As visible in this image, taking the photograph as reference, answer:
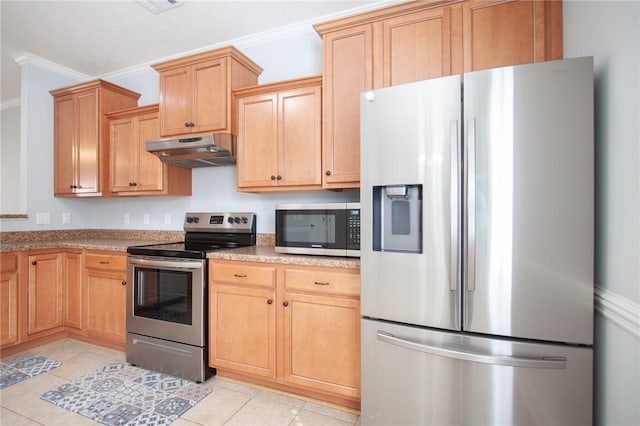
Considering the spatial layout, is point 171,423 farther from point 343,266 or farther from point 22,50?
point 22,50

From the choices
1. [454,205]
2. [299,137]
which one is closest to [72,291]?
[299,137]

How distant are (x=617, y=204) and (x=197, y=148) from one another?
2.53 m

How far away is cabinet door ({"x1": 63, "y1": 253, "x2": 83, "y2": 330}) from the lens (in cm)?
283

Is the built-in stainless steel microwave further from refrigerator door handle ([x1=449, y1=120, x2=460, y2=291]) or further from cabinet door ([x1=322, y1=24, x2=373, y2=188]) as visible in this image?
refrigerator door handle ([x1=449, y1=120, x2=460, y2=291])

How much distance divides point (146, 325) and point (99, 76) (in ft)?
10.0

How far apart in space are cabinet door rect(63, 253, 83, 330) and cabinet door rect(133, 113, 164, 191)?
0.91 metres

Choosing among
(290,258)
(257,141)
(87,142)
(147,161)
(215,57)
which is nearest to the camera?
(290,258)

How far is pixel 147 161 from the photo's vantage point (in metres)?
2.90

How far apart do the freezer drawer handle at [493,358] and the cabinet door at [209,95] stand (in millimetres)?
2068

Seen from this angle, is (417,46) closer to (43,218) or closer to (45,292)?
(45,292)

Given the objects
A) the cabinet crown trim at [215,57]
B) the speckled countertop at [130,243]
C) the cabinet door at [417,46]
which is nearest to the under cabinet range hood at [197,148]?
the cabinet crown trim at [215,57]

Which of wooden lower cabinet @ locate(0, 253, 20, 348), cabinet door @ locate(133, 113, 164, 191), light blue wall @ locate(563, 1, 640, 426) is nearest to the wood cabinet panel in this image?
wooden lower cabinet @ locate(0, 253, 20, 348)

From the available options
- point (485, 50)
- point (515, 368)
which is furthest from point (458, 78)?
point (515, 368)

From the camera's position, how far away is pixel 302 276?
189 centimetres
